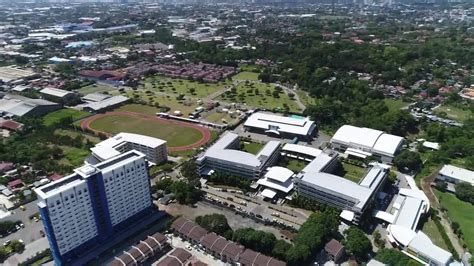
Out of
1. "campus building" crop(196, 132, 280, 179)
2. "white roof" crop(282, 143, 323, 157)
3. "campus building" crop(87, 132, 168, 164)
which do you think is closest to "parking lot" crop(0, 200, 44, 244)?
"campus building" crop(87, 132, 168, 164)

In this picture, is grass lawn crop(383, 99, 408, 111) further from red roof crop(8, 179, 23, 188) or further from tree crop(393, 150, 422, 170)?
red roof crop(8, 179, 23, 188)

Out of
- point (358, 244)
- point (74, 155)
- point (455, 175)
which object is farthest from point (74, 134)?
point (455, 175)

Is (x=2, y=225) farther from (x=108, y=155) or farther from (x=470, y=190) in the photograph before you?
(x=470, y=190)

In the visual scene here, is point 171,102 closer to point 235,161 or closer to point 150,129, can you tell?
point 150,129

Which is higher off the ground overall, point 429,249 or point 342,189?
point 342,189

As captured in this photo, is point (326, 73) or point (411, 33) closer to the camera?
point (326, 73)

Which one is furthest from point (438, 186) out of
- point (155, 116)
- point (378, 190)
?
point (155, 116)
